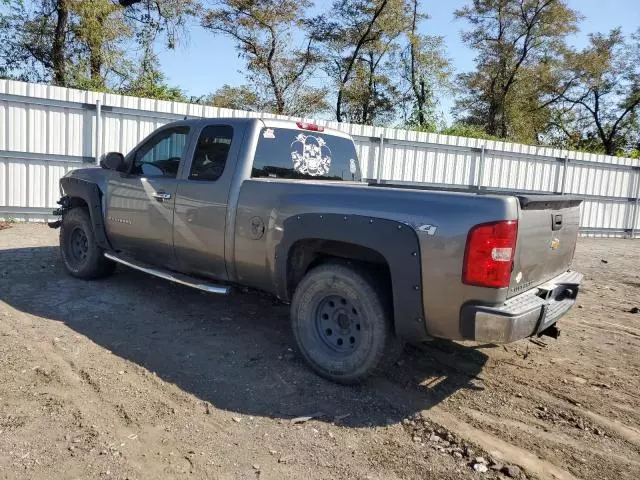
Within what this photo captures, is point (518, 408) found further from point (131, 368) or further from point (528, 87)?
point (528, 87)

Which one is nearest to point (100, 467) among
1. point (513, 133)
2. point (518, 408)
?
point (518, 408)

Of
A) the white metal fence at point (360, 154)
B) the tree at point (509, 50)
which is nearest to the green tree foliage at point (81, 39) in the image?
the white metal fence at point (360, 154)

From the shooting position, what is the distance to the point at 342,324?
13.2 feet

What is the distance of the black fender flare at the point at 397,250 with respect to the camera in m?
3.43

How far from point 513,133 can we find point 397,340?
30.3 meters

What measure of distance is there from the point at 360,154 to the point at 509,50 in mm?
21380

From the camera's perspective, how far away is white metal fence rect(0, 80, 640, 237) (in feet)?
34.1

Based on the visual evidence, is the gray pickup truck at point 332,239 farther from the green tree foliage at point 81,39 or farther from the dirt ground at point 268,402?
the green tree foliage at point 81,39

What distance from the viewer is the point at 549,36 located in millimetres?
29812

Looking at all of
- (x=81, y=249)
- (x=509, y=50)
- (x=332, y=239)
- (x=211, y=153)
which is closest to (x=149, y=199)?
(x=211, y=153)

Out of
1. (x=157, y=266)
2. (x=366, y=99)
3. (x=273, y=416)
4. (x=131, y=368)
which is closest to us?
(x=273, y=416)

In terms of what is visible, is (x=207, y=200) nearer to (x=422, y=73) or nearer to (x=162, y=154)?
(x=162, y=154)

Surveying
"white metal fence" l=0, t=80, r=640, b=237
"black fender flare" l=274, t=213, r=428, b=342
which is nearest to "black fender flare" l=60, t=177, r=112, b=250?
"black fender flare" l=274, t=213, r=428, b=342

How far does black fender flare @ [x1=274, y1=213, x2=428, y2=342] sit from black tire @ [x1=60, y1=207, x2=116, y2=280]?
3427 millimetres
